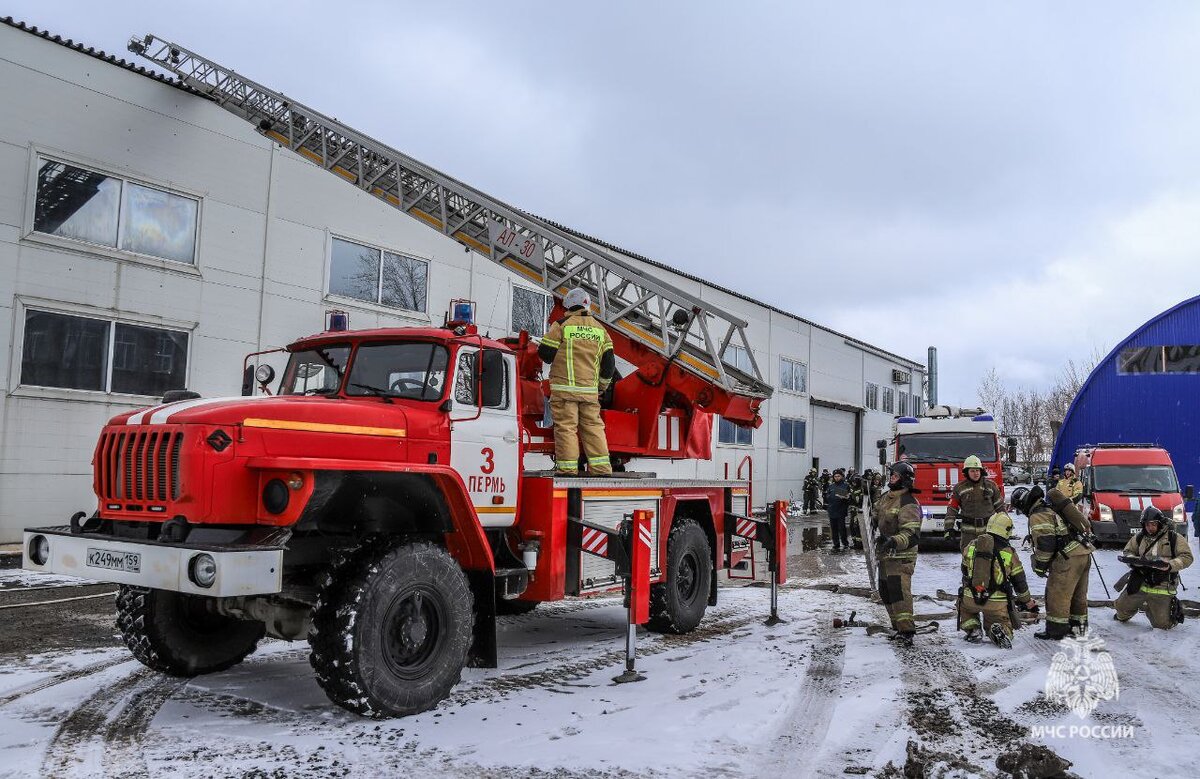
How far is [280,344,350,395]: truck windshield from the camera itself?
20.3ft

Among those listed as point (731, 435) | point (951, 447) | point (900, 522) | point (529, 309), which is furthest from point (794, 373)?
point (900, 522)

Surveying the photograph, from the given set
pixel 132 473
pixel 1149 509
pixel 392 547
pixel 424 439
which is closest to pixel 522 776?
pixel 392 547

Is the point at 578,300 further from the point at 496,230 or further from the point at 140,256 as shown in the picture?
the point at 140,256

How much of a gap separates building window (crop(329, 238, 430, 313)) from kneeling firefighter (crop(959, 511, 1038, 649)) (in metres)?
12.3

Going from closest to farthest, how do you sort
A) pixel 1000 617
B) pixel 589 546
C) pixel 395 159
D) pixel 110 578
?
Answer: pixel 110 578, pixel 589 546, pixel 1000 617, pixel 395 159

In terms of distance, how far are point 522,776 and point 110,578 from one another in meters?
2.55

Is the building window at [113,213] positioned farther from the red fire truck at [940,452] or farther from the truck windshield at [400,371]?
the red fire truck at [940,452]

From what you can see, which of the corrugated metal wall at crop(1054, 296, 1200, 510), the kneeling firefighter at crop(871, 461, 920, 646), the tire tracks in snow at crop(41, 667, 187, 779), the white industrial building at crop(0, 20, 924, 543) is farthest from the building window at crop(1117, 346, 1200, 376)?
the tire tracks in snow at crop(41, 667, 187, 779)

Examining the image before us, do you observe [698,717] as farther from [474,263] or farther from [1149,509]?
[474,263]

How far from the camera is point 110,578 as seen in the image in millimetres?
4758

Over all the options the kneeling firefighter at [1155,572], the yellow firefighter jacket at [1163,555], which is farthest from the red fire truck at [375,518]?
the yellow firefighter jacket at [1163,555]

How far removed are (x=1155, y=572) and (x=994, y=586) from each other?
2.28 metres

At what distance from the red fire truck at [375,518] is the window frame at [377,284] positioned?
29.9ft

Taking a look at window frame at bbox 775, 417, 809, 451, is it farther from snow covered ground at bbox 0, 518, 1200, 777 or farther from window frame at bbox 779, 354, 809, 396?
snow covered ground at bbox 0, 518, 1200, 777
